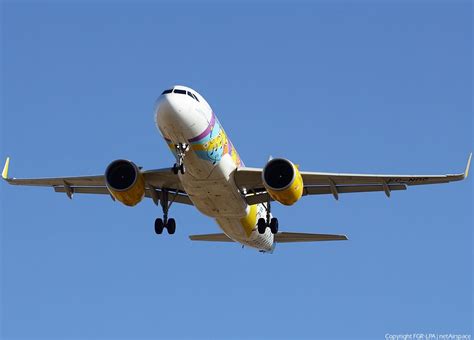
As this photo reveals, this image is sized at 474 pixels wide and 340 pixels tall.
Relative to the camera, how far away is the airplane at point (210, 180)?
116 feet

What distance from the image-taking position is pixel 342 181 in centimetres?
3931

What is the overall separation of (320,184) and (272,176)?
3.35 metres

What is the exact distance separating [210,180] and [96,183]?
6733mm

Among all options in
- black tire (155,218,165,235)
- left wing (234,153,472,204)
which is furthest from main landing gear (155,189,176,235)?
left wing (234,153,472,204)

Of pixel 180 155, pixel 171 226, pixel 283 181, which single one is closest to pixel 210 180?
pixel 180 155

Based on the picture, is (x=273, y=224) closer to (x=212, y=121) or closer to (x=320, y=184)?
(x=320, y=184)

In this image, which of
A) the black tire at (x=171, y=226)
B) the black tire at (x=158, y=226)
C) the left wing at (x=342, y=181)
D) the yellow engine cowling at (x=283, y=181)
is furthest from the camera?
the black tire at (x=171, y=226)

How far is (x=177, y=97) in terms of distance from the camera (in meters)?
34.6

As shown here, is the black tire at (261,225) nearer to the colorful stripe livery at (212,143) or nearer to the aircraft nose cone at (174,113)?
the colorful stripe livery at (212,143)

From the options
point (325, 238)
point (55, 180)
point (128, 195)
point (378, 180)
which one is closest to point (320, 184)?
point (378, 180)

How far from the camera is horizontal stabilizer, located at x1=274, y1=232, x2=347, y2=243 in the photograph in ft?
146

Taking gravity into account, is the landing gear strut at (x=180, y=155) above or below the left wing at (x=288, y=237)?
below

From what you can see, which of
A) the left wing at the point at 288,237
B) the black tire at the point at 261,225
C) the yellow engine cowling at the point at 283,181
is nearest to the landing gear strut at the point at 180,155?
the yellow engine cowling at the point at 283,181

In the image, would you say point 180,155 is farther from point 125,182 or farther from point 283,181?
point 283,181
